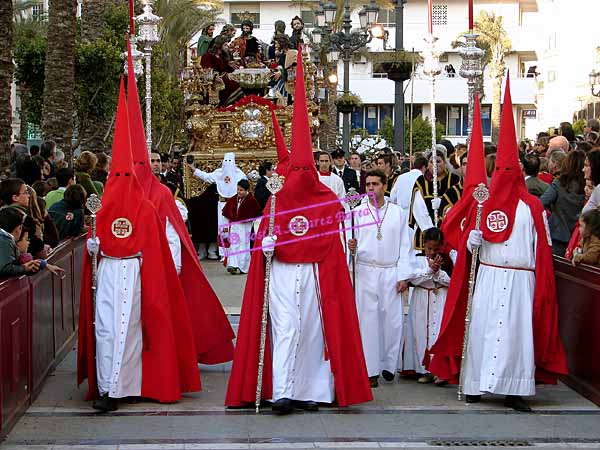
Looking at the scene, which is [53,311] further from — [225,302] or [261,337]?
[225,302]

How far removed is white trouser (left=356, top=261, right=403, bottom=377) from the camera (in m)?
9.47

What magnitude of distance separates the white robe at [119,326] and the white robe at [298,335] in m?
1.08

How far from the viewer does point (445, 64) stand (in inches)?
2406

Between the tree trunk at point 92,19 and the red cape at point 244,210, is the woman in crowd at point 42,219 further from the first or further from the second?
the tree trunk at point 92,19

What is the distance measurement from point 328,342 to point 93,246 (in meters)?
1.95

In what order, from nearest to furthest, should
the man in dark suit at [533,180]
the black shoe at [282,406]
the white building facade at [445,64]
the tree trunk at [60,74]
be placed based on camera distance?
the black shoe at [282,406], the man in dark suit at [533,180], the tree trunk at [60,74], the white building facade at [445,64]

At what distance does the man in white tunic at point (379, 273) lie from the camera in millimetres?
9539

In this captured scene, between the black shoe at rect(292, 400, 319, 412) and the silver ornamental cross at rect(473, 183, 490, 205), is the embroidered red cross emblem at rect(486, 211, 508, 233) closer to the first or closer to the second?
the silver ornamental cross at rect(473, 183, 490, 205)

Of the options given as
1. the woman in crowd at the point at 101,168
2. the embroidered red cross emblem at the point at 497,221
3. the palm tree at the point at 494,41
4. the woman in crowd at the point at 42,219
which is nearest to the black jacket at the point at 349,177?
the woman in crowd at the point at 101,168

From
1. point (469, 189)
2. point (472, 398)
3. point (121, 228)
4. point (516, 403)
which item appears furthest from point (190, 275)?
point (516, 403)

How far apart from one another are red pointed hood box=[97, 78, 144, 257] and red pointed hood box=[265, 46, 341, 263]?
1137 millimetres

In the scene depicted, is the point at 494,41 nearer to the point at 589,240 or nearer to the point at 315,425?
the point at 589,240

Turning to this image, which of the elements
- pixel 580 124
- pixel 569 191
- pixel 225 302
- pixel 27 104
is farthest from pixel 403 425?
pixel 580 124

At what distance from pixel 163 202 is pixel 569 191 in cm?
392
